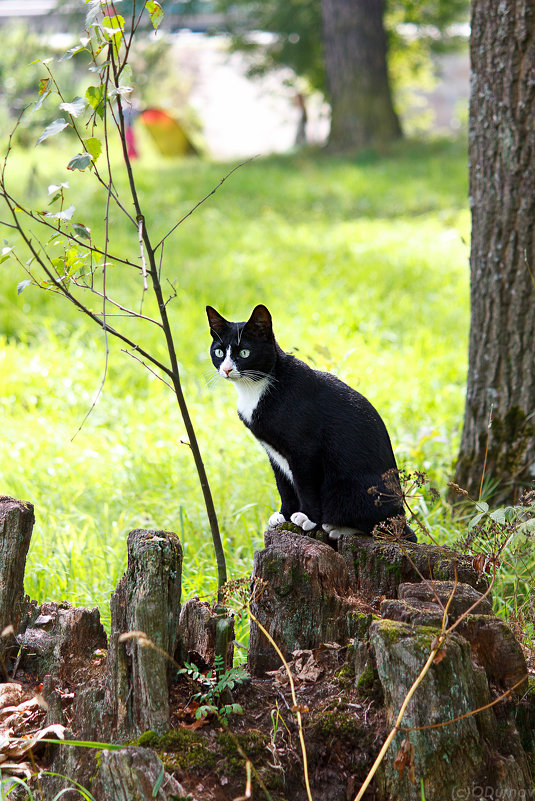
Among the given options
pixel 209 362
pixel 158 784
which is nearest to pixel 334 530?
pixel 158 784

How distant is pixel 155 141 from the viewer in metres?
17.6

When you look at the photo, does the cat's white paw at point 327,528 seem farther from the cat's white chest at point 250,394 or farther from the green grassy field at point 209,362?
the green grassy field at point 209,362

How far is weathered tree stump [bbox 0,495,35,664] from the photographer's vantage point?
80.6 inches

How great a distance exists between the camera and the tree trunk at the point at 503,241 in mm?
3076

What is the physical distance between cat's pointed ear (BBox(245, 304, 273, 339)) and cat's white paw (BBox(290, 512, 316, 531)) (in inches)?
24.3

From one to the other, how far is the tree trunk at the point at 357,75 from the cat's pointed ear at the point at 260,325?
1156 centimetres

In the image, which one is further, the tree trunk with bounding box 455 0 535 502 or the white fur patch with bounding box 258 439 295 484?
the tree trunk with bounding box 455 0 535 502

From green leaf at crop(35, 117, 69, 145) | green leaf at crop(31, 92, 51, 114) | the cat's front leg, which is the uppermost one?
green leaf at crop(31, 92, 51, 114)

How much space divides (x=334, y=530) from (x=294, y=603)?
21.3 inches

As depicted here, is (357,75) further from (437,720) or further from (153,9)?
(437,720)

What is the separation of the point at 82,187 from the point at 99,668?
957 centimetres

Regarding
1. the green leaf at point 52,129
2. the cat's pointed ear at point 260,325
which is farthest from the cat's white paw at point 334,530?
the green leaf at point 52,129

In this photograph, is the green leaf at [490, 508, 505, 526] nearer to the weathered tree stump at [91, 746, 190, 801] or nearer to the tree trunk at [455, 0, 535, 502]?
the weathered tree stump at [91, 746, 190, 801]

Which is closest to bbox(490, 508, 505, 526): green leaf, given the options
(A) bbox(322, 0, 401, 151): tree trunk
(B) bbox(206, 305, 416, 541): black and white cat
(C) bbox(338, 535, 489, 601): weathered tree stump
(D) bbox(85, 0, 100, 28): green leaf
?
(C) bbox(338, 535, 489, 601): weathered tree stump
